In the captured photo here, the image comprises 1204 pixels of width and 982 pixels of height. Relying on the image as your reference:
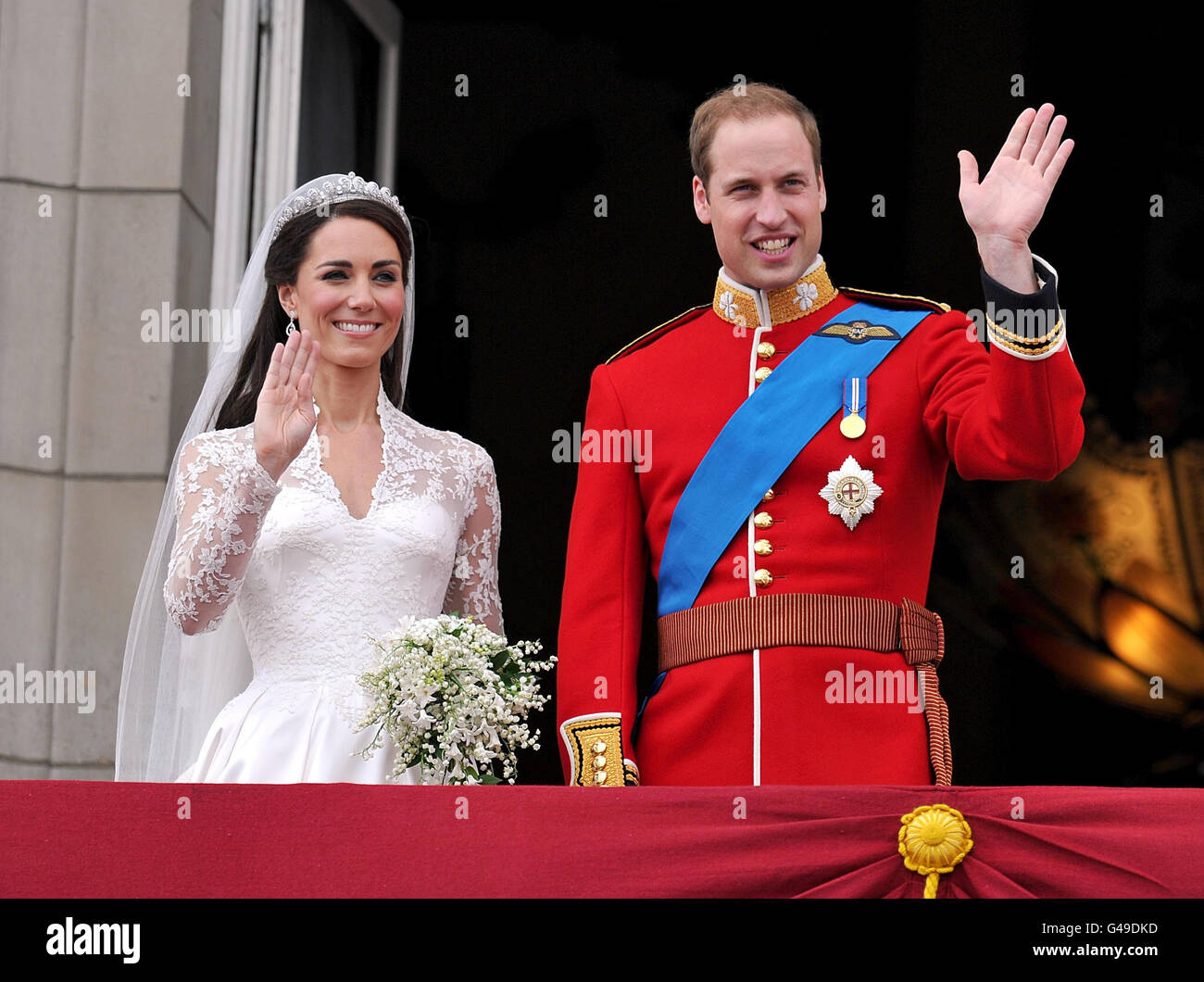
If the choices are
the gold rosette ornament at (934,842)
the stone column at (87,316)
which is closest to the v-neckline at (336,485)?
the stone column at (87,316)

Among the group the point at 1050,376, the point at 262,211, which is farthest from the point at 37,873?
the point at 262,211

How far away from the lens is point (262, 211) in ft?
14.9

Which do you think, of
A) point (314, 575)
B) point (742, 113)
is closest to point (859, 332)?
point (742, 113)

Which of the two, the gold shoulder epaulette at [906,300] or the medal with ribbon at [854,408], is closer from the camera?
the medal with ribbon at [854,408]

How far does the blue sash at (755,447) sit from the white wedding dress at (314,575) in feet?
1.79

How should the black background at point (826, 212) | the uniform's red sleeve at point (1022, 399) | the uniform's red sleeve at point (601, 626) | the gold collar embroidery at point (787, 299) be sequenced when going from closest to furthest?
the uniform's red sleeve at point (1022, 399), the uniform's red sleeve at point (601, 626), the gold collar embroidery at point (787, 299), the black background at point (826, 212)

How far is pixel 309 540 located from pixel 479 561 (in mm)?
324

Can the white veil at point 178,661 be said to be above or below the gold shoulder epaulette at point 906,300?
below

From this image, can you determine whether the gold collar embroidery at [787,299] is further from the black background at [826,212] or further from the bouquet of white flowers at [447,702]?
the black background at [826,212]

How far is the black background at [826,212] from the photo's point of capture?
18.1 ft

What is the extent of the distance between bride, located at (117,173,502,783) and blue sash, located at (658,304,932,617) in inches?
22.3
